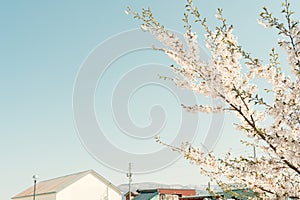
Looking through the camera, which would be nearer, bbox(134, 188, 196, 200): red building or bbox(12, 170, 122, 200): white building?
bbox(12, 170, 122, 200): white building

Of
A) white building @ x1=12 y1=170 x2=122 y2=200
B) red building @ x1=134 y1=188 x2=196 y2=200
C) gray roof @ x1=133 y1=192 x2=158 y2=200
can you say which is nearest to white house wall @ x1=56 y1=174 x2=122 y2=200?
white building @ x1=12 y1=170 x2=122 y2=200

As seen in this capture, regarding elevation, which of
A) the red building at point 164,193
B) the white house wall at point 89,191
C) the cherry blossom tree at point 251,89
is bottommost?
the red building at point 164,193

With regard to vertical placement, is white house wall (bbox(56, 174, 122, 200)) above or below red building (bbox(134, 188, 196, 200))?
above

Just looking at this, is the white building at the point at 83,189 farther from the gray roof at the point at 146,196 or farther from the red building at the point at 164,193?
the red building at the point at 164,193

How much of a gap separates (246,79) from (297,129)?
2.27ft

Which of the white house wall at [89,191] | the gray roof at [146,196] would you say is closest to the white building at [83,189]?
the white house wall at [89,191]

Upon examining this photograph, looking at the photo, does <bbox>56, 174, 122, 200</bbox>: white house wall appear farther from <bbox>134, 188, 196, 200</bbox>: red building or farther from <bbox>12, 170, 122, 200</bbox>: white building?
<bbox>134, 188, 196, 200</bbox>: red building

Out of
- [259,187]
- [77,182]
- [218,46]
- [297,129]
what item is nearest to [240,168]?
[259,187]

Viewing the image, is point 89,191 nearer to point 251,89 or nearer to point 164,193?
point 164,193

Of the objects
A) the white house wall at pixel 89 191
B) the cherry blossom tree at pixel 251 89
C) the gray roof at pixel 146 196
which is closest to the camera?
the cherry blossom tree at pixel 251 89

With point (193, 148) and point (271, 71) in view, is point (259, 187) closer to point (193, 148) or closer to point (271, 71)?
point (193, 148)

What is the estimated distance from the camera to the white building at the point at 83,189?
2972cm

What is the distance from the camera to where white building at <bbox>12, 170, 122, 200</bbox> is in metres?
29.7

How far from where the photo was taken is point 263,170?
3305 mm
